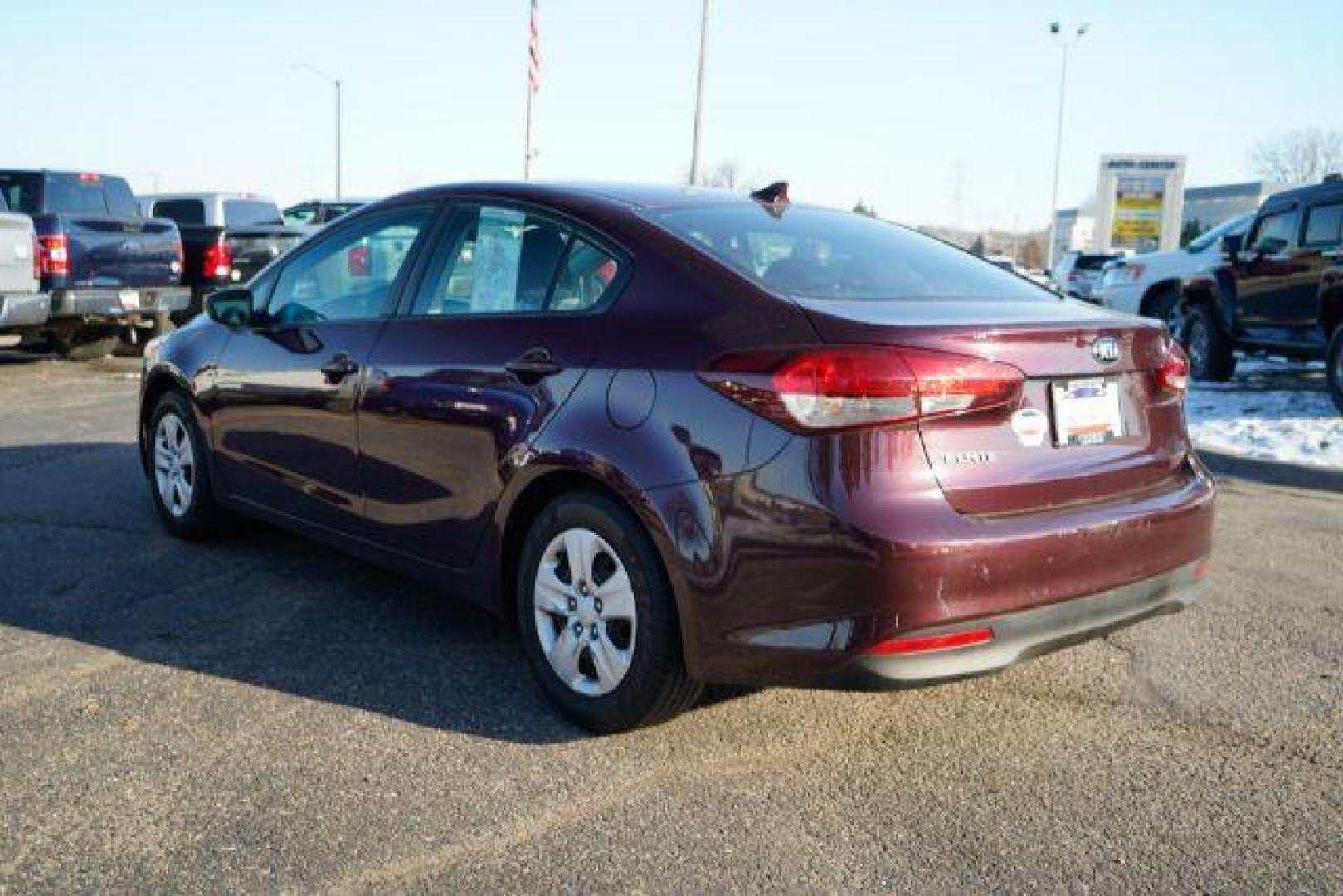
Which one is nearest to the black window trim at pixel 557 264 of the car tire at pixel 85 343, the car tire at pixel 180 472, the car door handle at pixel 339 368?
the car door handle at pixel 339 368

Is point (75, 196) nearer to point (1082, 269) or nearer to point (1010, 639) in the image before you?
point (1010, 639)

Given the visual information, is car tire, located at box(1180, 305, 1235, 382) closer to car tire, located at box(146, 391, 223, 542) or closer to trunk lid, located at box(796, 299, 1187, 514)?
trunk lid, located at box(796, 299, 1187, 514)

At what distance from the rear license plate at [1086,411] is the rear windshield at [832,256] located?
51cm

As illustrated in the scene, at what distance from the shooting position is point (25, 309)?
452 inches

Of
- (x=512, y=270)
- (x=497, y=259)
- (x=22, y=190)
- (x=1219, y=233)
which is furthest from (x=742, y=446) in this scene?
(x=1219, y=233)

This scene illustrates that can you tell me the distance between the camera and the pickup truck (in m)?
12.3

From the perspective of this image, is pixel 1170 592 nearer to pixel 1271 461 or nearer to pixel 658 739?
pixel 658 739

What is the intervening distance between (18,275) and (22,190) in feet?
7.12

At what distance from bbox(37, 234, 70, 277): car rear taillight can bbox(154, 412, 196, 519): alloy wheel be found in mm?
7364

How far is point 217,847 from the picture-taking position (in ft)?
9.67

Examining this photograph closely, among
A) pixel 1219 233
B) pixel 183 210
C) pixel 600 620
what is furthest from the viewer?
pixel 183 210

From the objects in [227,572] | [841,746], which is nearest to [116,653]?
[227,572]

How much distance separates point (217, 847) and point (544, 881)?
2.58 ft

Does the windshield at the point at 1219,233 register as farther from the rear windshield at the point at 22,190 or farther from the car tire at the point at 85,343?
the rear windshield at the point at 22,190
